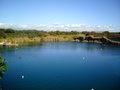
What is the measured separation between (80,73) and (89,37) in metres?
64.0

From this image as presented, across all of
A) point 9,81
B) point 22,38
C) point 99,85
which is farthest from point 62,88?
point 22,38

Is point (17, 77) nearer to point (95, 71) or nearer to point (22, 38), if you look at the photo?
point (95, 71)

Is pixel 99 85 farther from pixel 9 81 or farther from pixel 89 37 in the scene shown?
pixel 89 37

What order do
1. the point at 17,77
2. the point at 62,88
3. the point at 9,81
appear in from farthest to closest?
1. the point at 17,77
2. the point at 9,81
3. the point at 62,88

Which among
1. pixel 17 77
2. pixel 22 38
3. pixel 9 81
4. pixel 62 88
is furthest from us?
pixel 22 38

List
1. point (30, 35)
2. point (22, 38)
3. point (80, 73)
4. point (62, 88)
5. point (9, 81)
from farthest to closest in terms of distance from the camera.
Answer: point (30, 35) → point (22, 38) → point (80, 73) → point (9, 81) → point (62, 88)

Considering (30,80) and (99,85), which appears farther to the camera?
(30,80)

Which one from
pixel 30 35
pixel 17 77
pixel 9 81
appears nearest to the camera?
pixel 9 81

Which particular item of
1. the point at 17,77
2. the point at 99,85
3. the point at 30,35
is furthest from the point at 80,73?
the point at 30,35

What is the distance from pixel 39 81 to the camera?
22219mm

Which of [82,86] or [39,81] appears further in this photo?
[39,81]

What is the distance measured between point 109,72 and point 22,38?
57.2 metres

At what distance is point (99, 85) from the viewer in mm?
20922

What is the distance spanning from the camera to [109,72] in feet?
89.0
